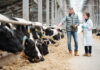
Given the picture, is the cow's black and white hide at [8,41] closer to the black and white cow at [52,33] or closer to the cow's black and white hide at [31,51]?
the cow's black and white hide at [31,51]

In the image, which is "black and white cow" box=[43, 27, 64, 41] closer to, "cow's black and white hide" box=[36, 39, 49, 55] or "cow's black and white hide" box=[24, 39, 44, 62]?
"cow's black and white hide" box=[36, 39, 49, 55]

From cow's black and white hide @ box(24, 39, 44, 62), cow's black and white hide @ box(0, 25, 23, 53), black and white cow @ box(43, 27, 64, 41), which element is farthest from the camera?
black and white cow @ box(43, 27, 64, 41)

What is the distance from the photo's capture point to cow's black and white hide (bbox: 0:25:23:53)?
3515 millimetres

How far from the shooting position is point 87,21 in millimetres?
7234

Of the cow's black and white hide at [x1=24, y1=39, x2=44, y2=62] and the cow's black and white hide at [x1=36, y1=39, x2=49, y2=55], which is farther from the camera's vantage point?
the cow's black and white hide at [x1=36, y1=39, x2=49, y2=55]

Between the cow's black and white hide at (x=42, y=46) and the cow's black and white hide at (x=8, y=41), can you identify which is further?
the cow's black and white hide at (x=42, y=46)

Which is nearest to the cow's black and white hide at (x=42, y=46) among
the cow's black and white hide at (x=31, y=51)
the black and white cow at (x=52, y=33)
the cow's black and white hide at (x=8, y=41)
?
the cow's black and white hide at (x=31, y=51)

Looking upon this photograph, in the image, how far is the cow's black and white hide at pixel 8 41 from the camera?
3.52 m

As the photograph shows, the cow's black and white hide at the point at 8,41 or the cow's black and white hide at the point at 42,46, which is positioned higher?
the cow's black and white hide at the point at 8,41

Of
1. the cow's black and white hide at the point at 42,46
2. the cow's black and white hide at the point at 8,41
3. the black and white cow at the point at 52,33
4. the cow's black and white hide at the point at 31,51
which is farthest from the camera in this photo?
the black and white cow at the point at 52,33

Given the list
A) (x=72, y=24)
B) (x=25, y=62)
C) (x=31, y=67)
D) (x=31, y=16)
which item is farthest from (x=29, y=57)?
(x=31, y=16)

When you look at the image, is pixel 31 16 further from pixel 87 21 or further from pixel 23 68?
pixel 23 68

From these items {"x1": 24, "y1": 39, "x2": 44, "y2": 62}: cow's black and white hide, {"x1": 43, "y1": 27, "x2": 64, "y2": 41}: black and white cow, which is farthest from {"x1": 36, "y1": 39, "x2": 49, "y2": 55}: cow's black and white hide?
{"x1": 43, "y1": 27, "x2": 64, "y2": 41}: black and white cow

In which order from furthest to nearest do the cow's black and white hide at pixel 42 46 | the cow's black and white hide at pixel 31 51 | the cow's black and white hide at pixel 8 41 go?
the cow's black and white hide at pixel 42 46, the cow's black and white hide at pixel 31 51, the cow's black and white hide at pixel 8 41
